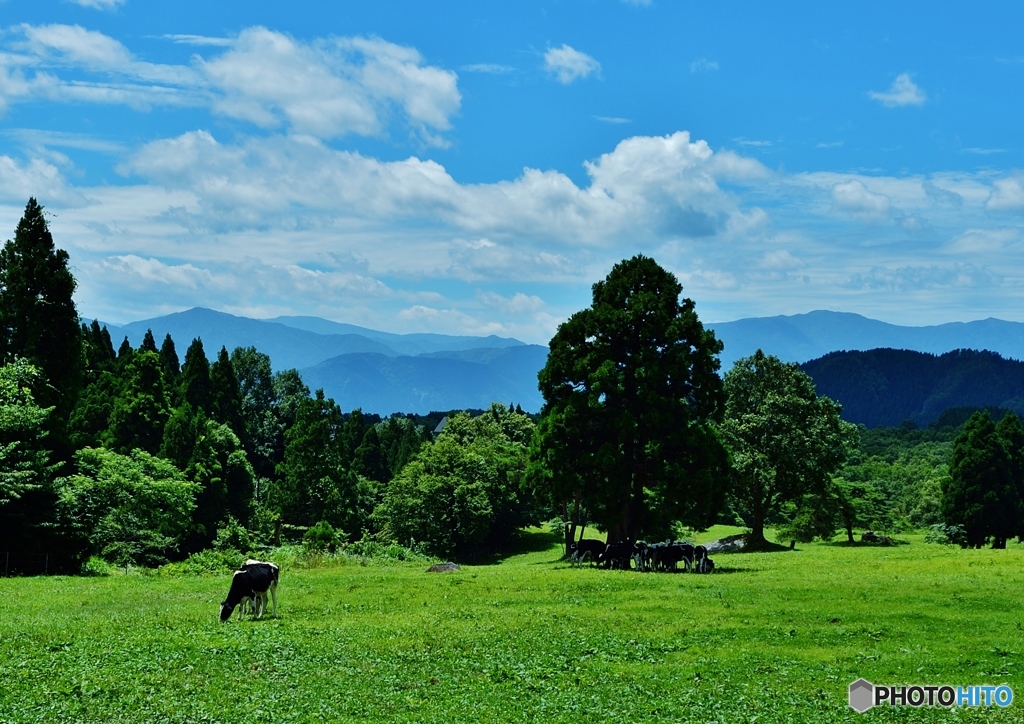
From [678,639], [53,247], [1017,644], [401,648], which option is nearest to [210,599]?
[401,648]

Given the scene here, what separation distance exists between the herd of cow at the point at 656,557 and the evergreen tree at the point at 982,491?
2529cm

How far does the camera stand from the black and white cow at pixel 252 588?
68.9 ft

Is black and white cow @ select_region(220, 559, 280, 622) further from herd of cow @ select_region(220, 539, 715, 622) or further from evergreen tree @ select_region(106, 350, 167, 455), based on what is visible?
evergreen tree @ select_region(106, 350, 167, 455)

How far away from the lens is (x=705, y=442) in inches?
1432

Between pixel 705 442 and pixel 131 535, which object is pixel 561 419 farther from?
pixel 131 535

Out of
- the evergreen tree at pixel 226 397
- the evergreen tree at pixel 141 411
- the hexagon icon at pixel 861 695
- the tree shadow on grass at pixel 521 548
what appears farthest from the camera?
the evergreen tree at pixel 226 397

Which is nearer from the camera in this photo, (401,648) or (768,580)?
(401,648)

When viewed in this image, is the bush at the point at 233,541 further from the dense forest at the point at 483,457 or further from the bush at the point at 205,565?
the bush at the point at 205,565

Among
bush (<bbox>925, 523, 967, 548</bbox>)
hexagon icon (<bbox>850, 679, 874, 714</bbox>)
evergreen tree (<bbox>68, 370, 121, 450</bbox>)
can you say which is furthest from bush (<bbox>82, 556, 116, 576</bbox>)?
bush (<bbox>925, 523, 967, 548</bbox>)

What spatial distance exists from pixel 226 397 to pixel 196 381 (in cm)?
647

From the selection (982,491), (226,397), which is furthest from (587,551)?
(226,397)

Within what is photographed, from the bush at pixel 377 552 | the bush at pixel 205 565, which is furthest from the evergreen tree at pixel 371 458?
the bush at pixel 205 565

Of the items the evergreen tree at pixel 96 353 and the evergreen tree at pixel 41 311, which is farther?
the evergreen tree at pixel 96 353

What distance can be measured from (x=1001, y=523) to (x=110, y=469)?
47.8m
